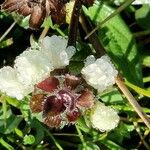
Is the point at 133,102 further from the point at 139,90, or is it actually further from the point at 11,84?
the point at 11,84

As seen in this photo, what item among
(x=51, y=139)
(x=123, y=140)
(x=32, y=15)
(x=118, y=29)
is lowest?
(x=123, y=140)

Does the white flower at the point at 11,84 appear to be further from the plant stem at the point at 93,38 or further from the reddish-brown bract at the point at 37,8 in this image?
the plant stem at the point at 93,38

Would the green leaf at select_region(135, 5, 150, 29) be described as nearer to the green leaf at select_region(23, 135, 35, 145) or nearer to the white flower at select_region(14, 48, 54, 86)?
the green leaf at select_region(23, 135, 35, 145)

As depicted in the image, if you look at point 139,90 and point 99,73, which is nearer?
point 99,73

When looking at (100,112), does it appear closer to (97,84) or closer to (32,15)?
(97,84)

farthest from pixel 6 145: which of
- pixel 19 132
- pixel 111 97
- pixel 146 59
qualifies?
pixel 146 59

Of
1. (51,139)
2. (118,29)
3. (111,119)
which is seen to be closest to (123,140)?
(51,139)

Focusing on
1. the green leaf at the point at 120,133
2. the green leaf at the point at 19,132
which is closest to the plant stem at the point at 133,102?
the green leaf at the point at 120,133
